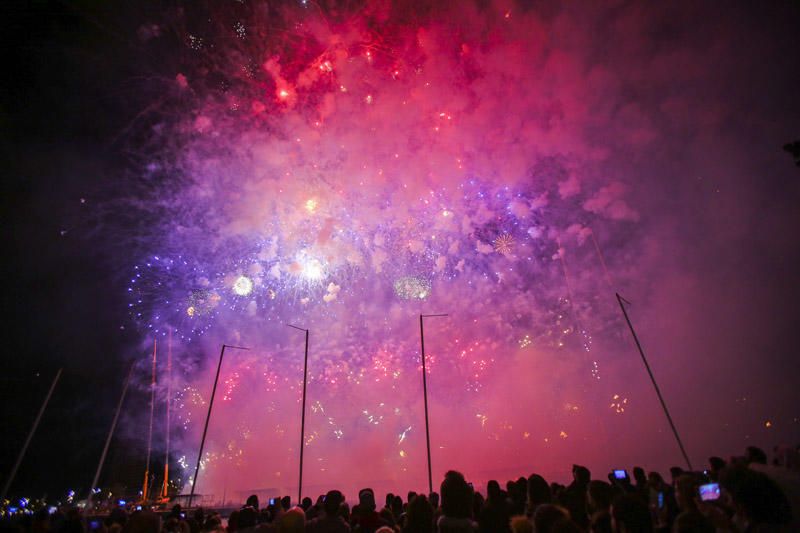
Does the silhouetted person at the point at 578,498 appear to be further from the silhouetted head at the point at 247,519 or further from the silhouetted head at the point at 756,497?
the silhouetted head at the point at 247,519

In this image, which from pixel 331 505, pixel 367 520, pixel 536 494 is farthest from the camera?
pixel 367 520

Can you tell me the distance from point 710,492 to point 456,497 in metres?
6.16

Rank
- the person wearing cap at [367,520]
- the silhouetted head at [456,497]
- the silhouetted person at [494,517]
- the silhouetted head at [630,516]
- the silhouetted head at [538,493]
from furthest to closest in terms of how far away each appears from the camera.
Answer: the person wearing cap at [367,520]
the silhouetted head at [538,493]
the silhouetted person at [494,517]
the silhouetted head at [456,497]
the silhouetted head at [630,516]

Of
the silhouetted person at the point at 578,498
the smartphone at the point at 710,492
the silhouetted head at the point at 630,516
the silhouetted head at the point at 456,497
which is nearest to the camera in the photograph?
the silhouetted head at the point at 630,516

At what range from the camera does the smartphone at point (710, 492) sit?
25.4 feet

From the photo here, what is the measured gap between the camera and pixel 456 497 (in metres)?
5.36

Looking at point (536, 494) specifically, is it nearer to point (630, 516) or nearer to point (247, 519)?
point (630, 516)

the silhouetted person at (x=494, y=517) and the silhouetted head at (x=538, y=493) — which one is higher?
the silhouetted head at (x=538, y=493)

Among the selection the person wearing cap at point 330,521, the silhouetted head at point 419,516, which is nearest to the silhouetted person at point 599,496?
the silhouetted head at point 419,516

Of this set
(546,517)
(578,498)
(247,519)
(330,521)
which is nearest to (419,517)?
(330,521)

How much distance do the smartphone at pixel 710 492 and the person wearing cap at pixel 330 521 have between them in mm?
7090

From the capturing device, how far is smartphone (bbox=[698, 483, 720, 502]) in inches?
305

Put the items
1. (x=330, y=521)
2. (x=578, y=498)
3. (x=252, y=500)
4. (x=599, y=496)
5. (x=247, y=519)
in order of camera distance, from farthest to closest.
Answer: (x=252, y=500) → (x=247, y=519) → (x=578, y=498) → (x=330, y=521) → (x=599, y=496)

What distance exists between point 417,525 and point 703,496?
254 inches
